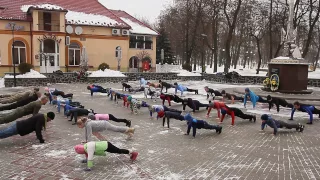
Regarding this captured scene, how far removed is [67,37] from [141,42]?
9990 millimetres

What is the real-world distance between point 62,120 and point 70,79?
57.0 ft

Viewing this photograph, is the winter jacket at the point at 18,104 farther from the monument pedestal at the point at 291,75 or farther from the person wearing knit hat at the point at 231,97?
the monument pedestal at the point at 291,75

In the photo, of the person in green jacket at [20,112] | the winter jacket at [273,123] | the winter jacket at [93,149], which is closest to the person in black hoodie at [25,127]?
the person in green jacket at [20,112]

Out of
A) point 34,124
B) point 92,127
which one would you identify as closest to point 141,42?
point 34,124

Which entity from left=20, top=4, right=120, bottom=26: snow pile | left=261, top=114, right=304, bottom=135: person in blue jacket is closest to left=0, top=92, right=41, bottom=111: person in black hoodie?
left=261, top=114, right=304, bottom=135: person in blue jacket

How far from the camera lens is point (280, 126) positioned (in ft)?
33.1

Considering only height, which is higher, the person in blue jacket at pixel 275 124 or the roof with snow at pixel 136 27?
the roof with snow at pixel 136 27

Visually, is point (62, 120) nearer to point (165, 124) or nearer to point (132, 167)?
point (165, 124)

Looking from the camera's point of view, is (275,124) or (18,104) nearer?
(275,124)

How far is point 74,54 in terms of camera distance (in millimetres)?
36125

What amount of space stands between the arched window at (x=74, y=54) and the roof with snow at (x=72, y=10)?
263cm

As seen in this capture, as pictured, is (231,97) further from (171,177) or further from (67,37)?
(67,37)

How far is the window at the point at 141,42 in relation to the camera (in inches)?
1597

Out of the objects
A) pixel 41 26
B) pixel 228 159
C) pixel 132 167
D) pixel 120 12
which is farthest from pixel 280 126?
pixel 120 12
